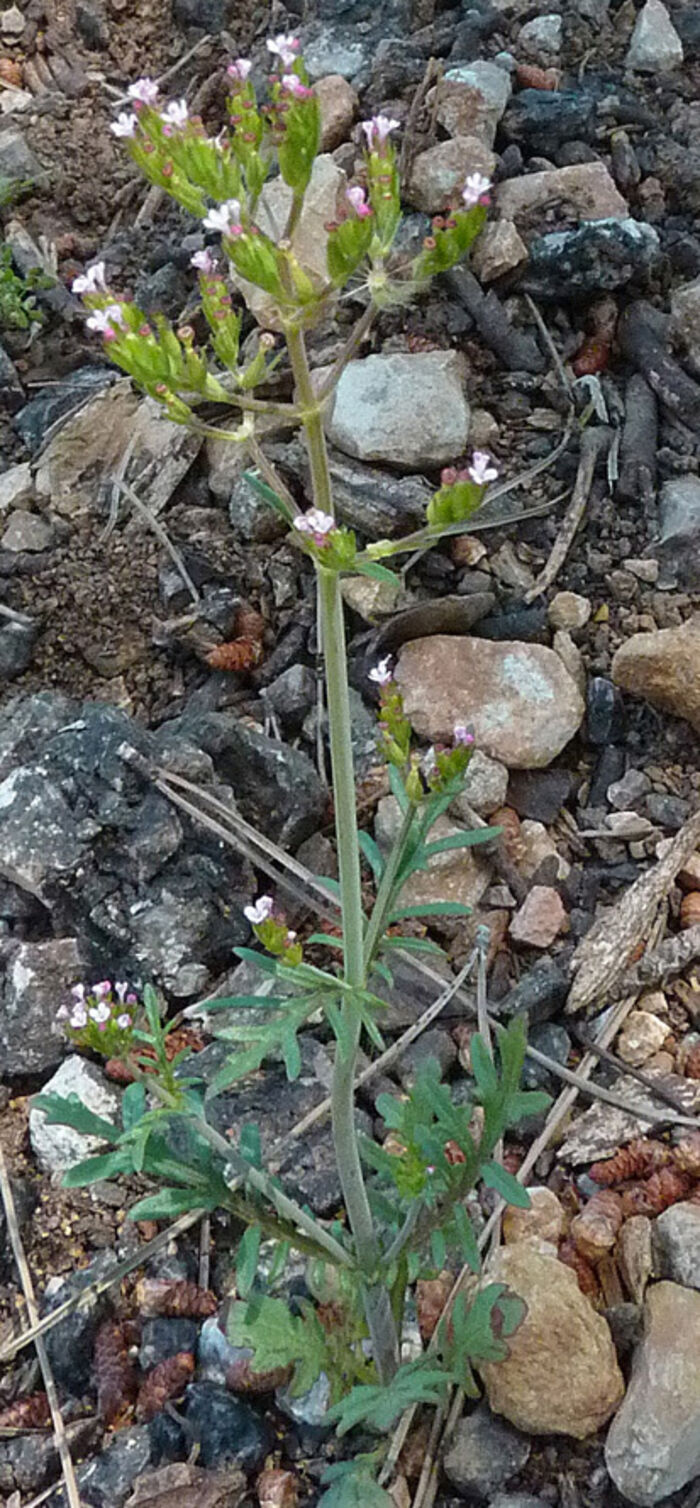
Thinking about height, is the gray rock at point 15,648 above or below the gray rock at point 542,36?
below

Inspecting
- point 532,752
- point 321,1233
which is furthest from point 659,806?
point 321,1233

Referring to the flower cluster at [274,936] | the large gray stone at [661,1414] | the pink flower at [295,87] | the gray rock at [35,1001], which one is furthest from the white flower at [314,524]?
the large gray stone at [661,1414]

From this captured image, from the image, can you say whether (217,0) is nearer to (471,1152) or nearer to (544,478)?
(544,478)

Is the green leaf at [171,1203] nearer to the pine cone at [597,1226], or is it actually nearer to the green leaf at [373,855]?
the green leaf at [373,855]

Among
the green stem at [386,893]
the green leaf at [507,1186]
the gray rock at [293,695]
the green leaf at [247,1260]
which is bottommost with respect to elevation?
the green leaf at [507,1186]

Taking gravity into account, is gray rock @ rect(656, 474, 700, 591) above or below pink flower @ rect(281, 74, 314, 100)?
below

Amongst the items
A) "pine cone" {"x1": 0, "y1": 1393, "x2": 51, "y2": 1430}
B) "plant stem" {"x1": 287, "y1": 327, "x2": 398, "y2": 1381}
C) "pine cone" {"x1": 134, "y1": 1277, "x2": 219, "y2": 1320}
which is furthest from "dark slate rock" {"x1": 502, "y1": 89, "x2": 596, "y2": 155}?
"pine cone" {"x1": 0, "y1": 1393, "x2": 51, "y2": 1430}

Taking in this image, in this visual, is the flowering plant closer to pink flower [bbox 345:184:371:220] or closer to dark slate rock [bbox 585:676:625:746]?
pink flower [bbox 345:184:371:220]
